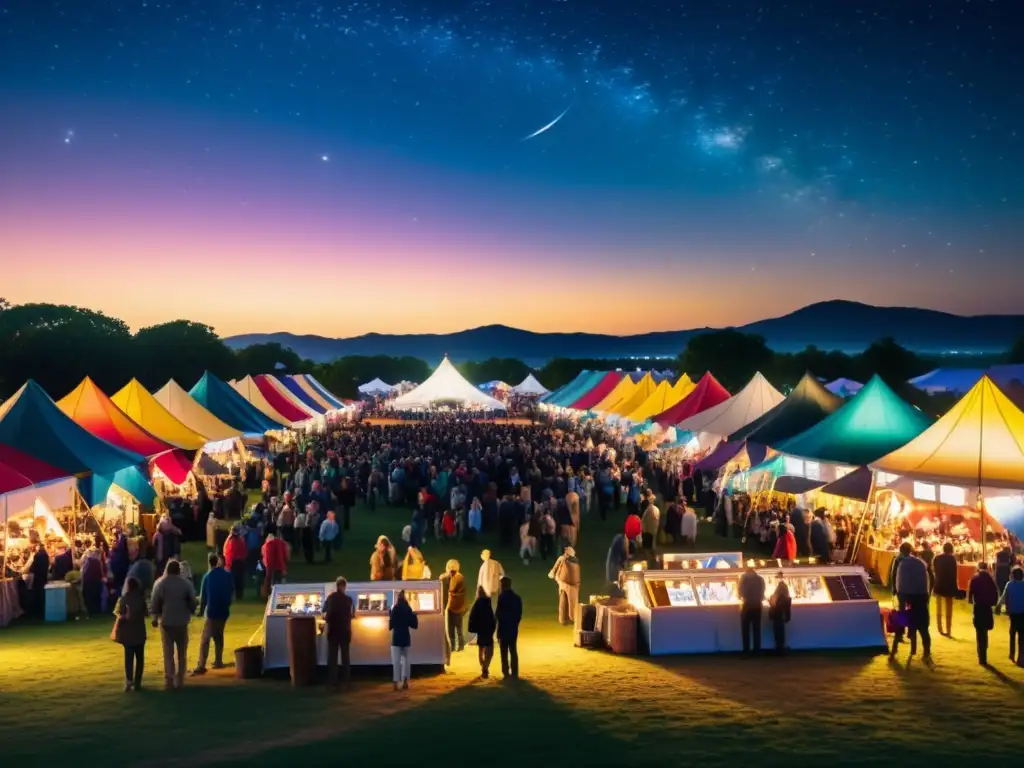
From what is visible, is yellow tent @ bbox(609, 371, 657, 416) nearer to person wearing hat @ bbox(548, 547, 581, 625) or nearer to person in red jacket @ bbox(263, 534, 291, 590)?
person in red jacket @ bbox(263, 534, 291, 590)

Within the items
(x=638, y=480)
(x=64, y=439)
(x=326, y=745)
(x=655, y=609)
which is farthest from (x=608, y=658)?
(x=638, y=480)

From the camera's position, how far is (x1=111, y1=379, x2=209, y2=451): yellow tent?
844 inches

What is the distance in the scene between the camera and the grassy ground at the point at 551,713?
6.66 metres

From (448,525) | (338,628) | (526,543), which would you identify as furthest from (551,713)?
(448,525)

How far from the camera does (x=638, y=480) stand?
24078 mm

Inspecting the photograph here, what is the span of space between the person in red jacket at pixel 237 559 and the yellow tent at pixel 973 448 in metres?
9.73

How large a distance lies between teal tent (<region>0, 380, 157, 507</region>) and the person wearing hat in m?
8.08

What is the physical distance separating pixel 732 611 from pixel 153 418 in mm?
16126

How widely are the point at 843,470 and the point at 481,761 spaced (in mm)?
13091

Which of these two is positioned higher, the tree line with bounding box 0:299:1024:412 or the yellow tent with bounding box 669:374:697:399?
the tree line with bounding box 0:299:1024:412

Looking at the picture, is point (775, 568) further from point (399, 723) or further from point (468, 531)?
point (468, 531)

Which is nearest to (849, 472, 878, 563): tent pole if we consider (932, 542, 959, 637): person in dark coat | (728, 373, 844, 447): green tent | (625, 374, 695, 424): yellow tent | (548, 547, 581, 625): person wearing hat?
(728, 373, 844, 447): green tent

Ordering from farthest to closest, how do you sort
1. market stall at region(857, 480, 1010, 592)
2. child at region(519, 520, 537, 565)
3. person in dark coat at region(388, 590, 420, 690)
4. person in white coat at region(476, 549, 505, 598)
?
child at region(519, 520, 537, 565), market stall at region(857, 480, 1010, 592), person in white coat at region(476, 549, 505, 598), person in dark coat at region(388, 590, 420, 690)

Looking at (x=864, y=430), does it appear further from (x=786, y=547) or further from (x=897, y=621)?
(x=897, y=621)
